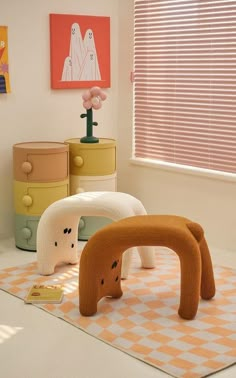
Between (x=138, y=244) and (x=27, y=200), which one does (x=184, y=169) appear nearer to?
(x=27, y=200)

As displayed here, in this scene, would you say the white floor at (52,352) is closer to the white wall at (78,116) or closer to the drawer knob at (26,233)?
the drawer knob at (26,233)

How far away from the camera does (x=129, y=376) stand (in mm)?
2490

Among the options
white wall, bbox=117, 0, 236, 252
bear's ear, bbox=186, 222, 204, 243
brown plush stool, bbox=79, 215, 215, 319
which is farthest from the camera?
white wall, bbox=117, 0, 236, 252

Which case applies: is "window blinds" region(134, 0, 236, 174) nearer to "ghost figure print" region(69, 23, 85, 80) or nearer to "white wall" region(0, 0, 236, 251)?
"white wall" region(0, 0, 236, 251)

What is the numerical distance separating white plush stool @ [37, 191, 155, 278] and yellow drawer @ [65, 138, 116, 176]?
654mm

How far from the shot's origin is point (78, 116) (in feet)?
15.1

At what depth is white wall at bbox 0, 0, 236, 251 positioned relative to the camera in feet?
13.7

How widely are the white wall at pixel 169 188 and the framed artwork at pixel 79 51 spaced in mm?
139

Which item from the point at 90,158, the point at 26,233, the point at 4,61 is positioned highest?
the point at 4,61

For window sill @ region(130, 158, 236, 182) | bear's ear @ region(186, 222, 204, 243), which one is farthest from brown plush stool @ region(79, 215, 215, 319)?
window sill @ region(130, 158, 236, 182)

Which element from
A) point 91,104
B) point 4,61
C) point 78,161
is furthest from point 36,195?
point 4,61

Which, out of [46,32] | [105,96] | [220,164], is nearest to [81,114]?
[105,96]

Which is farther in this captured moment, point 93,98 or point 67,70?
point 67,70

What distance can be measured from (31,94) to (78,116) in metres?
0.38
